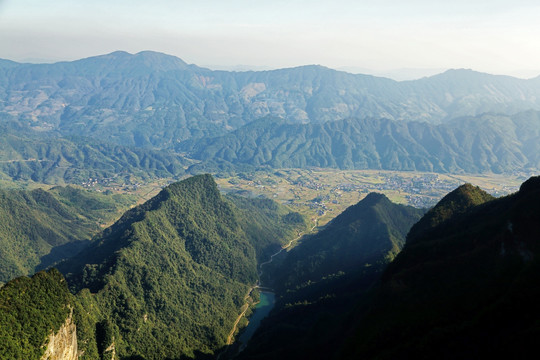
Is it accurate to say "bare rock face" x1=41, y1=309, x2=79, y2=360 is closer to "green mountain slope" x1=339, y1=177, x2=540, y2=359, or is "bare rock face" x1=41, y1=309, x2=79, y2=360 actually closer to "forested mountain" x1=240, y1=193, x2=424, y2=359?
"forested mountain" x1=240, y1=193, x2=424, y2=359

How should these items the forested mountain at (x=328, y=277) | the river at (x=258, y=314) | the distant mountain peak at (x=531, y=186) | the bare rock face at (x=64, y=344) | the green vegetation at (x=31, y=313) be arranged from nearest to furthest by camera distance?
the green vegetation at (x=31, y=313) → the bare rock face at (x=64, y=344) → the distant mountain peak at (x=531, y=186) → the forested mountain at (x=328, y=277) → the river at (x=258, y=314)

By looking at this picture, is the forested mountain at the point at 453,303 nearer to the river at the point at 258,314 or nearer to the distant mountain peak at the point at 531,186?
the distant mountain peak at the point at 531,186

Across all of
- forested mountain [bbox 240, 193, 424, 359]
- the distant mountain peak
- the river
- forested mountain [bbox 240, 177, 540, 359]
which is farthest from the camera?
the river

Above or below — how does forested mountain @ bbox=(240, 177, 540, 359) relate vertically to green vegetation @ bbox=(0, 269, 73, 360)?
above


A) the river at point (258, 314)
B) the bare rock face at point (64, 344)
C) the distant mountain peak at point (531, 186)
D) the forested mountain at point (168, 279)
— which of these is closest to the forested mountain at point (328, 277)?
the river at point (258, 314)

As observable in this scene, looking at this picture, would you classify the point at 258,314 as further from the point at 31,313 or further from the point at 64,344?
the point at 31,313

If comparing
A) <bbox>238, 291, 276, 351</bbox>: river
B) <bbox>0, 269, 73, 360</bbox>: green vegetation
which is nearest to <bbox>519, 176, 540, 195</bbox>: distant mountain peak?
<bbox>238, 291, 276, 351</bbox>: river

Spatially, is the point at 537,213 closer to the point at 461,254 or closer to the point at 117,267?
the point at 461,254
